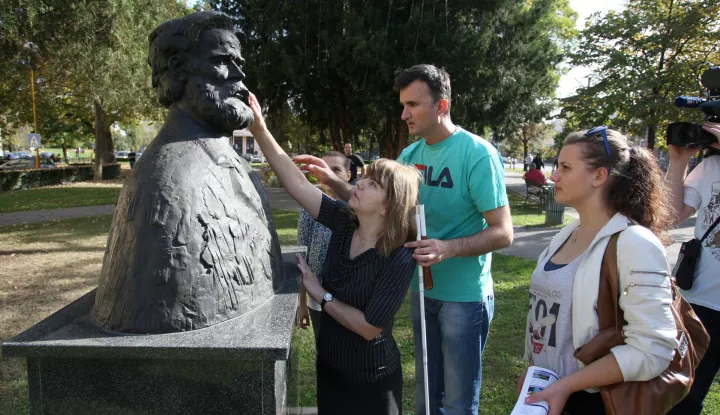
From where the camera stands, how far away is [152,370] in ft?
6.14

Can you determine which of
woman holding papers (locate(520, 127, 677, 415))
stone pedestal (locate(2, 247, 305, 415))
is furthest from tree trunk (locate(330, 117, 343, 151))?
stone pedestal (locate(2, 247, 305, 415))

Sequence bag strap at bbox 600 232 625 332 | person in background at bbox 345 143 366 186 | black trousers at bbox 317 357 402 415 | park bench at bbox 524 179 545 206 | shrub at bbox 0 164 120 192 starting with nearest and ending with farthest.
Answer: bag strap at bbox 600 232 625 332 < black trousers at bbox 317 357 402 415 < person in background at bbox 345 143 366 186 < park bench at bbox 524 179 545 206 < shrub at bbox 0 164 120 192

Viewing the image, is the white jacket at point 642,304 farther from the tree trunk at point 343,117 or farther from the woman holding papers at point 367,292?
the tree trunk at point 343,117

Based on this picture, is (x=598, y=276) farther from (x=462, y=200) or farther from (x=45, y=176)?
(x=45, y=176)

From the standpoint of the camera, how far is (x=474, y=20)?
46.2ft

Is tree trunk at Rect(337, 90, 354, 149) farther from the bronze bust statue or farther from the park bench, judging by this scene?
the bronze bust statue

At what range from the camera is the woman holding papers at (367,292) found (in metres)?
2.25

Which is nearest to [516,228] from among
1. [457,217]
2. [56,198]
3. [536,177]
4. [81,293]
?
[536,177]

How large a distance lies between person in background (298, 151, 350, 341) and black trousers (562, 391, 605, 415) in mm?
1511

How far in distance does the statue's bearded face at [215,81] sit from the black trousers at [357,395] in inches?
50.8

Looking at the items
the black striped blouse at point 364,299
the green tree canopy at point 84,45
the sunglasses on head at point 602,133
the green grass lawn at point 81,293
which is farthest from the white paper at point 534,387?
the green tree canopy at point 84,45

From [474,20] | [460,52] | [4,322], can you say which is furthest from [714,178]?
[474,20]

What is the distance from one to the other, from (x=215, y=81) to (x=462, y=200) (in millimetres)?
1416

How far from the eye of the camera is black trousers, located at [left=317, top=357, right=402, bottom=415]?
7.68 ft
